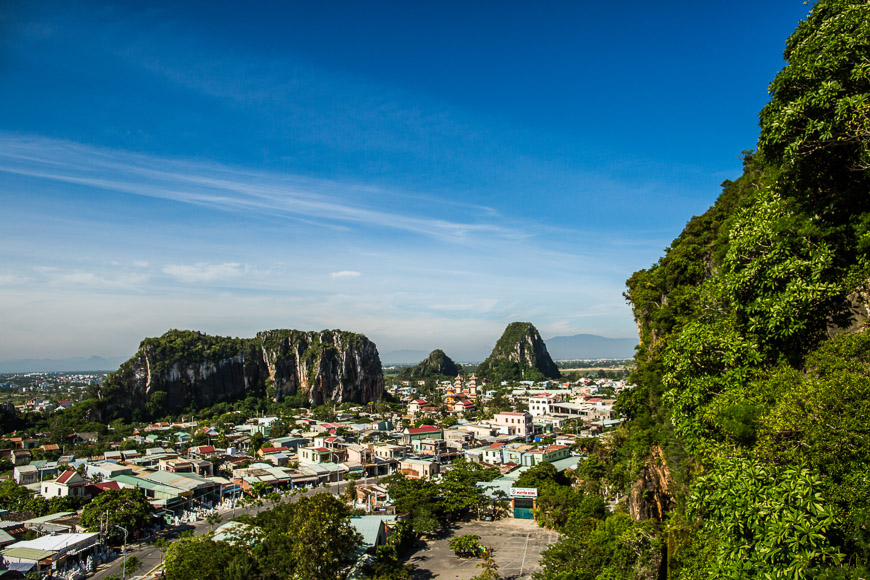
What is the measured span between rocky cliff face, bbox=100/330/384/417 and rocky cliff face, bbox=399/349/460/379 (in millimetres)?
48963

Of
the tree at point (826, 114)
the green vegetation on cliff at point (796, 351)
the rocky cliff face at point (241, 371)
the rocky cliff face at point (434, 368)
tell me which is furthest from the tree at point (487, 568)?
the rocky cliff face at point (434, 368)

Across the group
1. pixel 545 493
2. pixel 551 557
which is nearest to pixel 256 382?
pixel 545 493

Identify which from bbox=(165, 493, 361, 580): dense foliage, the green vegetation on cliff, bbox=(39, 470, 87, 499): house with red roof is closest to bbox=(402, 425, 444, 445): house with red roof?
bbox=(39, 470, 87, 499): house with red roof

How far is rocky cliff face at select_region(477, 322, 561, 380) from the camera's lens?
12488cm

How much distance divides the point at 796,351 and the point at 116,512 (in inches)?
1129

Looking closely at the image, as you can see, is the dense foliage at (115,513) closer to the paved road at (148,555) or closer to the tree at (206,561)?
the paved road at (148,555)

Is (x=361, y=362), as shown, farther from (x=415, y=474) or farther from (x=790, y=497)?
(x=790, y=497)

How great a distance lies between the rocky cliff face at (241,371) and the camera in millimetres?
78750

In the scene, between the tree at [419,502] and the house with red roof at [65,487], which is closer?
the tree at [419,502]

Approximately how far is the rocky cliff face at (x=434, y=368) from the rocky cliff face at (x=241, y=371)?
48963mm

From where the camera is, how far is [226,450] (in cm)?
4784

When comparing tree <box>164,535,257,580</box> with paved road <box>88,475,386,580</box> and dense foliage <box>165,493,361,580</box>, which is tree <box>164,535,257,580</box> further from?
paved road <box>88,475,386,580</box>

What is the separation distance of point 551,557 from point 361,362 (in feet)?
281

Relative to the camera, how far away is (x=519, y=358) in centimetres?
12988
